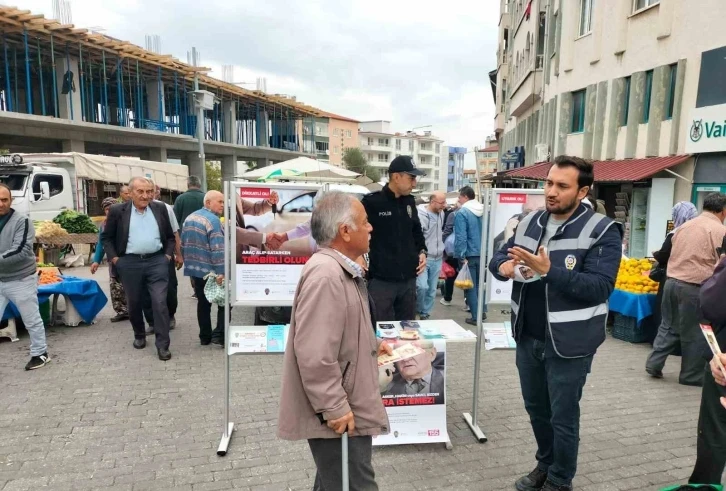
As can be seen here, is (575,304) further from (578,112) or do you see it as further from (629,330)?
(578,112)

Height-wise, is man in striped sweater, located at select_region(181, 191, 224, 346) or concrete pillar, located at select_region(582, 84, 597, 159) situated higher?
concrete pillar, located at select_region(582, 84, 597, 159)

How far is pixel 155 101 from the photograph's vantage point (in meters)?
28.7

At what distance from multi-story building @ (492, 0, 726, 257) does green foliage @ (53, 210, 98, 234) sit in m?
12.9

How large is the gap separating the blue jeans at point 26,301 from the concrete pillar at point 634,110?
14.6 meters

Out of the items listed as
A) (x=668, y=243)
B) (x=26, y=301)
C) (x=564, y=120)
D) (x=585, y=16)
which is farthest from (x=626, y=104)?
(x=26, y=301)

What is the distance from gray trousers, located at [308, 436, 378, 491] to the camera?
2.13 metres

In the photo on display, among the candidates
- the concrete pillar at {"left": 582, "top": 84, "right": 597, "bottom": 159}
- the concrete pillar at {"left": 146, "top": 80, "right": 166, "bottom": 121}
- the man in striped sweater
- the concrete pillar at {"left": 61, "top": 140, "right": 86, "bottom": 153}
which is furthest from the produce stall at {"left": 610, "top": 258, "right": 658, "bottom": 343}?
the concrete pillar at {"left": 146, "top": 80, "right": 166, "bottom": 121}

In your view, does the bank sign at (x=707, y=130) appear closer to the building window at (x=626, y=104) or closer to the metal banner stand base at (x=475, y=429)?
the building window at (x=626, y=104)

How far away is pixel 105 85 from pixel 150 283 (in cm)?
2260

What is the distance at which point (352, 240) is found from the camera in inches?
83.0

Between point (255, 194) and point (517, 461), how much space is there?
8.79 feet

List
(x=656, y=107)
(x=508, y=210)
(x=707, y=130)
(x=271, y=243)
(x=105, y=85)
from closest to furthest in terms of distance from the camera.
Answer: (x=271, y=243), (x=508, y=210), (x=707, y=130), (x=656, y=107), (x=105, y=85)

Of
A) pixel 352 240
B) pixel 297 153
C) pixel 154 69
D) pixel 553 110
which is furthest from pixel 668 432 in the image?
pixel 297 153

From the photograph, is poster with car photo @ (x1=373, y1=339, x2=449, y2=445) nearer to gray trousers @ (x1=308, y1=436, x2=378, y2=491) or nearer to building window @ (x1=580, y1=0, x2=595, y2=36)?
gray trousers @ (x1=308, y1=436, x2=378, y2=491)
